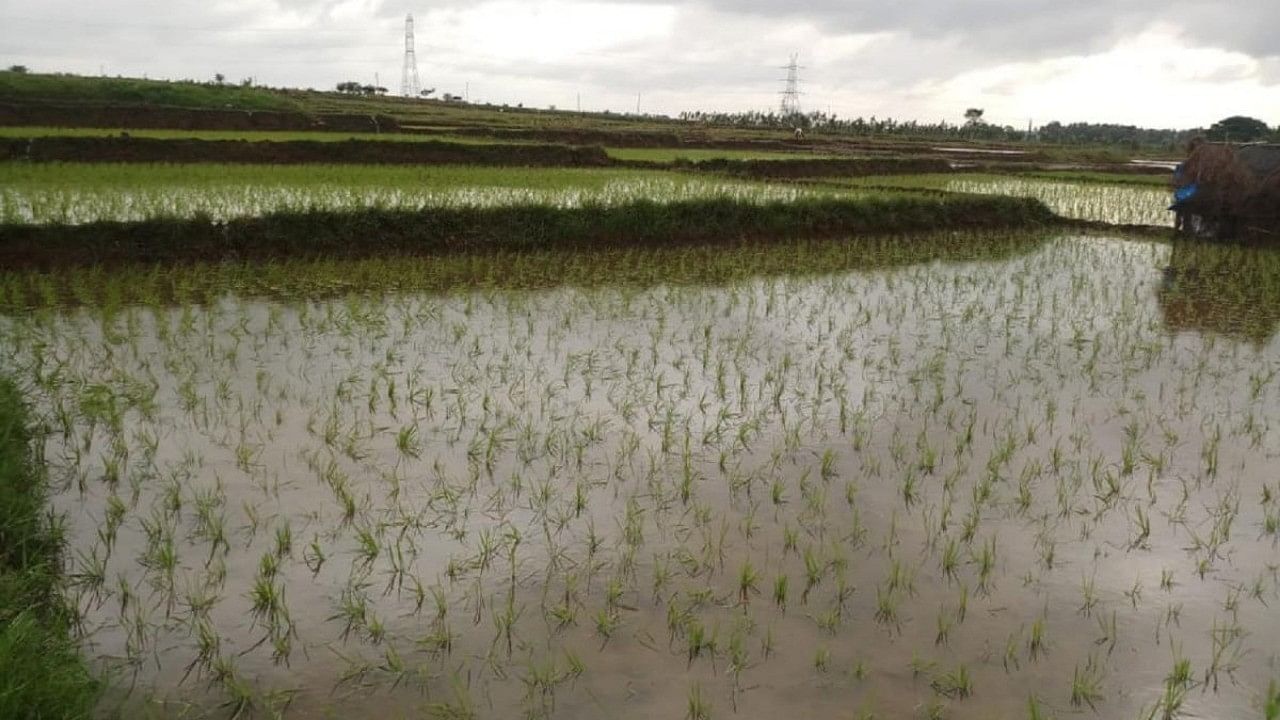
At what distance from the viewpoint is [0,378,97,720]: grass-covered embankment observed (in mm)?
1978

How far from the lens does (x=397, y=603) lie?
2.78m

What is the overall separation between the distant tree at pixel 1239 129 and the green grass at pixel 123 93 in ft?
122

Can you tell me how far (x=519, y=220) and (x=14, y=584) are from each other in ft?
23.2

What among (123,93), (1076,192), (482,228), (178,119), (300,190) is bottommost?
(482,228)

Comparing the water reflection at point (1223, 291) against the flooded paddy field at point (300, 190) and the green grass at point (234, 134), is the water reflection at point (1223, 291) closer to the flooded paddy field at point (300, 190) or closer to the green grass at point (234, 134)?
the flooded paddy field at point (300, 190)

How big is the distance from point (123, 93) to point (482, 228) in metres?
16.5

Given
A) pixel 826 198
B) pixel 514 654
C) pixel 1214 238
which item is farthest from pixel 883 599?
pixel 1214 238

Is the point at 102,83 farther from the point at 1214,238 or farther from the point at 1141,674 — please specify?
the point at 1141,674

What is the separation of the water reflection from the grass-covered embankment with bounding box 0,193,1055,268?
284cm

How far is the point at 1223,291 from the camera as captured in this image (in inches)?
326

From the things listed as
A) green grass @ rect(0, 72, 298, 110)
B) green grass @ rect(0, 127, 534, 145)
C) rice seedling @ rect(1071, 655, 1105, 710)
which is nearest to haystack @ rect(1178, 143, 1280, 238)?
rice seedling @ rect(1071, 655, 1105, 710)

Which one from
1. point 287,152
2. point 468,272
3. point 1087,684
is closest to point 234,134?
point 287,152

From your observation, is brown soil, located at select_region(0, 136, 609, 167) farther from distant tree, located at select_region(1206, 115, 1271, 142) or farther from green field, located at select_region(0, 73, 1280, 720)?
distant tree, located at select_region(1206, 115, 1271, 142)

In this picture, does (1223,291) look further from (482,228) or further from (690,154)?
(690,154)
